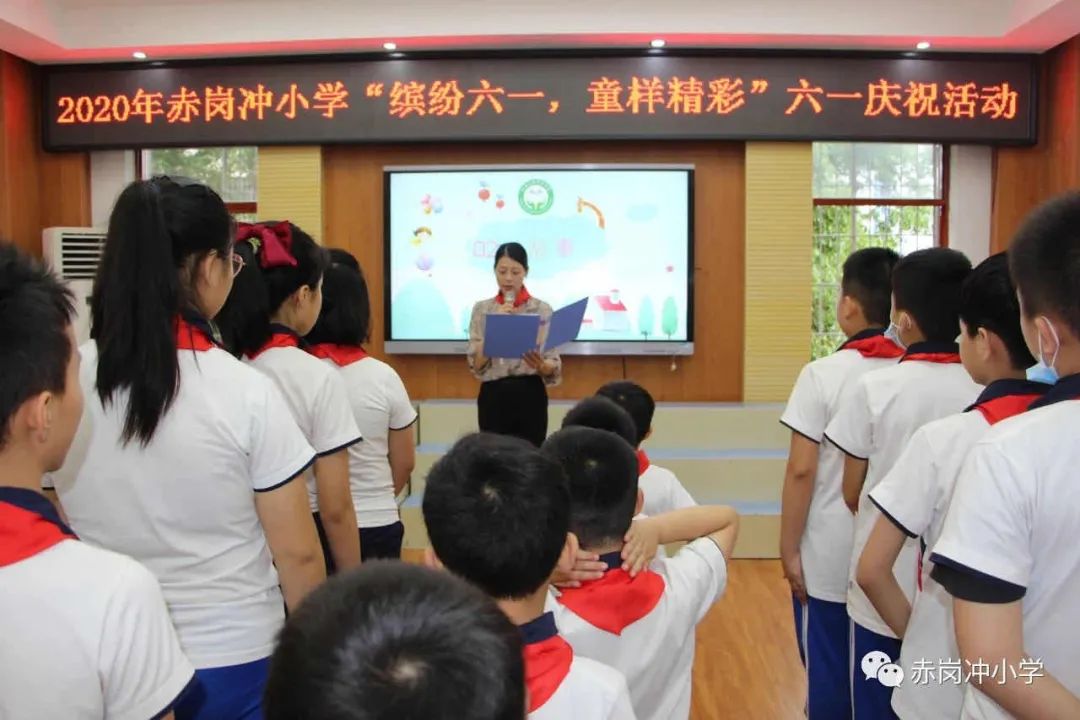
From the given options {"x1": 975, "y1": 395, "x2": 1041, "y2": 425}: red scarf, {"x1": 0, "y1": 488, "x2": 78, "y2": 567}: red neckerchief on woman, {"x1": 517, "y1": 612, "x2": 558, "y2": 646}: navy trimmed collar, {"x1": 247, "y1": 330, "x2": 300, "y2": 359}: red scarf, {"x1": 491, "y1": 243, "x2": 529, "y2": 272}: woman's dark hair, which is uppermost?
{"x1": 491, "y1": 243, "x2": 529, "y2": 272}: woman's dark hair

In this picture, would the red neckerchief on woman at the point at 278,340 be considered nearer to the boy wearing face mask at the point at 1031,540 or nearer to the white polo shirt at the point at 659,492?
the white polo shirt at the point at 659,492

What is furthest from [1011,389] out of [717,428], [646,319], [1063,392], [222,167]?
[222,167]

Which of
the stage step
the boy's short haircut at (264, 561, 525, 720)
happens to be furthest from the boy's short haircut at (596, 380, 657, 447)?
the stage step

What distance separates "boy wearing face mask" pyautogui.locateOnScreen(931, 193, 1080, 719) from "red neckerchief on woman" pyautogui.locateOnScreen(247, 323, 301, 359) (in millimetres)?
1302

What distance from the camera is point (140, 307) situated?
1265 millimetres

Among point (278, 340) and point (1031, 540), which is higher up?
point (278, 340)

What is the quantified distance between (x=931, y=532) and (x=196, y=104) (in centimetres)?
515

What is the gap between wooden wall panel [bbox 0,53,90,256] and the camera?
17.6 feet

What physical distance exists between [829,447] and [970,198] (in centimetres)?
402

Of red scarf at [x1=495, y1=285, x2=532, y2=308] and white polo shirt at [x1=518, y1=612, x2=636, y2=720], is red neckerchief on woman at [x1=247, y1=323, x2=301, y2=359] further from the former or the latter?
red scarf at [x1=495, y1=285, x2=532, y2=308]

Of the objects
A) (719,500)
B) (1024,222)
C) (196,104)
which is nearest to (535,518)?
(1024,222)

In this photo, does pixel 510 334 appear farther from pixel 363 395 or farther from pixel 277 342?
pixel 277 342

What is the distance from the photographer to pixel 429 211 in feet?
17.9

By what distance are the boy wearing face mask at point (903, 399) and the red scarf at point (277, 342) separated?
1.21 metres
